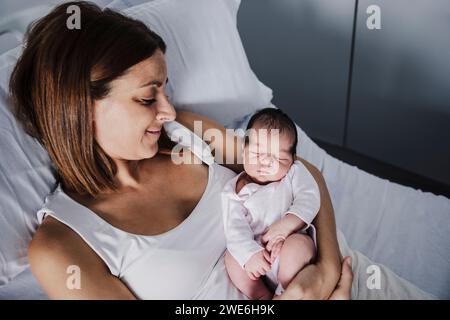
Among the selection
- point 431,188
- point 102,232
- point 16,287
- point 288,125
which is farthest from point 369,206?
point 16,287

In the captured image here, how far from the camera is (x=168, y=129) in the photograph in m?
0.90

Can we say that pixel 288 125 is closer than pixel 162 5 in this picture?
Yes

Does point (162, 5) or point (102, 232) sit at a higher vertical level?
point (162, 5)

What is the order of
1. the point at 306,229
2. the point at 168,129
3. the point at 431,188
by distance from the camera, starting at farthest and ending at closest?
the point at 431,188
the point at 168,129
the point at 306,229

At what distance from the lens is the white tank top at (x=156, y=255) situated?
2.37 ft

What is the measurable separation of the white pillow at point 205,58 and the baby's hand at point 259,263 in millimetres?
401

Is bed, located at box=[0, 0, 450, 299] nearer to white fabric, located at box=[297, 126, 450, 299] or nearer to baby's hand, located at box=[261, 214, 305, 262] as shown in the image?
white fabric, located at box=[297, 126, 450, 299]

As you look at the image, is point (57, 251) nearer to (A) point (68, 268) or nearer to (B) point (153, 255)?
(A) point (68, 268)

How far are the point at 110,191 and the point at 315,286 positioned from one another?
0.36 meters

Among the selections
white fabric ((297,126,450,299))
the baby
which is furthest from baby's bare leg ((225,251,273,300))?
white fabric ((297,126,450,299))

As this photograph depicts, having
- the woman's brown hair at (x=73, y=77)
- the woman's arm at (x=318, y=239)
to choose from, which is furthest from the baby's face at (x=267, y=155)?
the woman's brown hair at (x=73, y=77)
